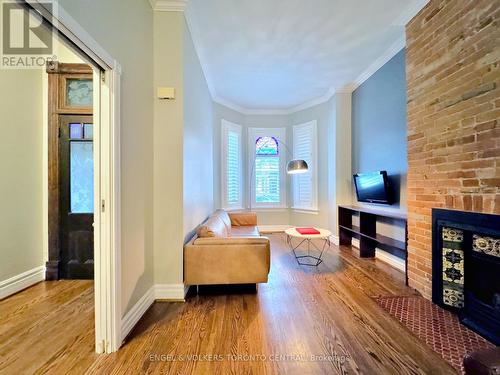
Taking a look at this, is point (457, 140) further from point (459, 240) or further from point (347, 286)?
point (347, 286)

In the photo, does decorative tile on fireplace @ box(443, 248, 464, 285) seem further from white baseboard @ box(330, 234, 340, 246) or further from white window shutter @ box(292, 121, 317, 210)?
white window shutter @ box(292, 121, 317, 210)

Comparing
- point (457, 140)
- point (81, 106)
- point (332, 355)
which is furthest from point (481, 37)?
point (81, 106)

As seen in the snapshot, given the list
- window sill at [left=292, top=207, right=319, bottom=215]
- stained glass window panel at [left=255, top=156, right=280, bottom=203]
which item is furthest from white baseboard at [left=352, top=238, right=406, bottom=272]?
stained glass window panel at [left=255, top=156, right=280, bottom=203]

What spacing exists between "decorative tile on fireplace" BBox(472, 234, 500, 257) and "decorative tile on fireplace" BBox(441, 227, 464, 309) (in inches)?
4.8

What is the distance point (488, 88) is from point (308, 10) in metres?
1.87

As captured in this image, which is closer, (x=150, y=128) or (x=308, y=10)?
(x=150, y=128)

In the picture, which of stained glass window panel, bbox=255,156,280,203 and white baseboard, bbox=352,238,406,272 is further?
→ stained glass window panel, bbox=255,156,280,203

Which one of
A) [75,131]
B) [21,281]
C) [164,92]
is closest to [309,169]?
[164,92]

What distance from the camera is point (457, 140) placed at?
6.93 ft

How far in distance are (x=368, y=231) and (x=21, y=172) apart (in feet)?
15.8

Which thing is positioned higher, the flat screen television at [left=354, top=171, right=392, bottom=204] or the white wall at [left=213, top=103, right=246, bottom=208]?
the white wall at [left=213, top=103, right=246, bottom=208]

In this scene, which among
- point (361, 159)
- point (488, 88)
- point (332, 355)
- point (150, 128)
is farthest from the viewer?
point (361, 159)

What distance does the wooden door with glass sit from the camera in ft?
9.42

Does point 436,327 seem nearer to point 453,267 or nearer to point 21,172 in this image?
point 453,267
